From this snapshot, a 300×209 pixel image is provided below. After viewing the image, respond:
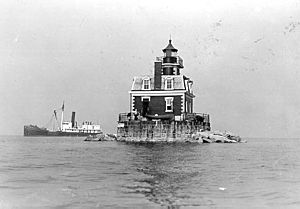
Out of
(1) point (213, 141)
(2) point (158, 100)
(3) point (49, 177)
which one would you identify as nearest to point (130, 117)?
(2) point (158, 100)

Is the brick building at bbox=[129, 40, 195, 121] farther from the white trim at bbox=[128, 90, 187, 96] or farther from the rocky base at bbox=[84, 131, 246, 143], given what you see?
the rocky base at bbox=[84, 131, 246, 143]

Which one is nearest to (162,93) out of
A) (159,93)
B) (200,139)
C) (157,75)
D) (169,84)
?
(159,93)

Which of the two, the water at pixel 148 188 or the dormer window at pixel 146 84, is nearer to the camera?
the water at pixel 148 188

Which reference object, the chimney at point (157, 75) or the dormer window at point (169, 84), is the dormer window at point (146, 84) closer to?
the chimney at point (157, 75)

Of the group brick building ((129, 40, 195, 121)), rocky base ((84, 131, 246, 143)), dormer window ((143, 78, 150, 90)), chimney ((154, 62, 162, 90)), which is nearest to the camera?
rocky base ((84, 131, 246, 143))

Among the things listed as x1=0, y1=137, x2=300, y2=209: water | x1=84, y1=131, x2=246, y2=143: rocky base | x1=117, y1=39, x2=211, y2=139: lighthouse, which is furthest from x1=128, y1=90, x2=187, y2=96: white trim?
x1=0, y1=137, x2=300, y2=209: water

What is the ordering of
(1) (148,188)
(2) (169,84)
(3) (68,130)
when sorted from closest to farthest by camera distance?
(1) (148,188)
(2) (169,84)
(3) (68,130)

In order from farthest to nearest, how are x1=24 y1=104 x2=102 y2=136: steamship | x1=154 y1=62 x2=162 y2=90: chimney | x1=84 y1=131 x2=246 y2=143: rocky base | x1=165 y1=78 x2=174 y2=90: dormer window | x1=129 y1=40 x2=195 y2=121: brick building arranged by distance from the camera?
x1=24 y1=104 x2=102 y2=136: steamship
x1=154 y1=62 x2=162 y2=90: chimney
x1=165 y1=78 x2=174 y2=90: dormer window
x1=129 y1=40 x2=195 y2=121: brick building
x1=84 y1=131 x2=246 y2=143: rocky base

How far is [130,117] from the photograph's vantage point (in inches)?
2048

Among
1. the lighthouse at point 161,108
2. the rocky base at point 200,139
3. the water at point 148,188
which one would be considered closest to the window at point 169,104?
the lighthouse at point 161,108

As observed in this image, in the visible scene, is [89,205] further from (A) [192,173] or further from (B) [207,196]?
(A) [192,173]

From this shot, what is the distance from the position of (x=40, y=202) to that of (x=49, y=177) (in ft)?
17.9

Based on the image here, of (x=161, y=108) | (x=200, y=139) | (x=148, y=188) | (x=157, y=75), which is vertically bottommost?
(x=148, y=188)

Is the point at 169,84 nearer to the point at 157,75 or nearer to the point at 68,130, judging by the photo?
the point at 157,75
